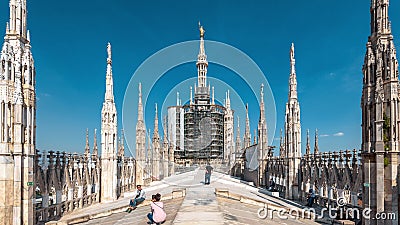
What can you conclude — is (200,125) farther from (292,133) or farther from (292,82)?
(292,133)

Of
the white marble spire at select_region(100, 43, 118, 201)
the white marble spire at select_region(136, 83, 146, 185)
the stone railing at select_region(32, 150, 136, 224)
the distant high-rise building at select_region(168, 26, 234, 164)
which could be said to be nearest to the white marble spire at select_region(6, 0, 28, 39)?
the stone railing at select_region(32, 150, 136, 224)

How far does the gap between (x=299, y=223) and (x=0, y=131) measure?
11.3 metres

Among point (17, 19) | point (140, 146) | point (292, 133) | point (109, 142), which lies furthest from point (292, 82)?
point (17, 19)

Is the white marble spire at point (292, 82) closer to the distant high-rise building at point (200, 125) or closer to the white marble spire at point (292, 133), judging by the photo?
the white marble spire at point (292, 133)

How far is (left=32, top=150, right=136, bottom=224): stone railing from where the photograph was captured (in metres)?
14.0

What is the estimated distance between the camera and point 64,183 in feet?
52.9

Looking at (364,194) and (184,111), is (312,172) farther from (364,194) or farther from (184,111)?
(184,111)

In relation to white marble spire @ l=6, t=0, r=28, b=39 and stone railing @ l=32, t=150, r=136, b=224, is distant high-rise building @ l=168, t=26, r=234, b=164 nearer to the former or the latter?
stone railing @ l=32, t=150, r=136, b=224

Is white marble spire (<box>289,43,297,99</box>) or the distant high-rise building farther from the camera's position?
the distant high-rise building

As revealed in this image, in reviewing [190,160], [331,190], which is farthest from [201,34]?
[331,190]

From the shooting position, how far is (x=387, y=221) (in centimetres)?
1112

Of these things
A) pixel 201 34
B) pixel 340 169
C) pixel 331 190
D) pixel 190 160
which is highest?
pixel 201 34

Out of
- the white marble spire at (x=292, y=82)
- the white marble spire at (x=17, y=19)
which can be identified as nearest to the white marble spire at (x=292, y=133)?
the white marble spire at (x=292, y=82)

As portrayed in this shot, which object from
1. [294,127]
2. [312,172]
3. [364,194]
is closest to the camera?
[364,194]
